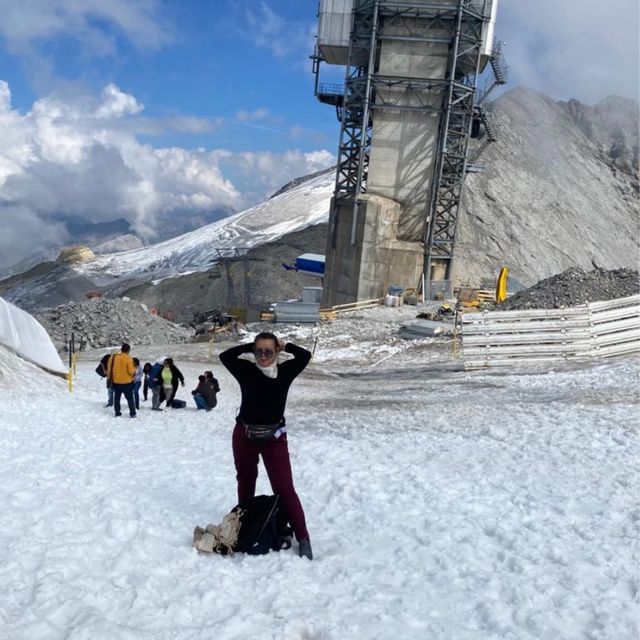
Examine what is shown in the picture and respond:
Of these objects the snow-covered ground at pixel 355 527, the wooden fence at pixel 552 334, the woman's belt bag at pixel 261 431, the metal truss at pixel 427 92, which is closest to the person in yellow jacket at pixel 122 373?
the snow-covered ground at pixel 355 527

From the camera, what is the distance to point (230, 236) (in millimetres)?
106125

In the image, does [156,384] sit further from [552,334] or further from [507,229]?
[507,229]

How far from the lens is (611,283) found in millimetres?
26938

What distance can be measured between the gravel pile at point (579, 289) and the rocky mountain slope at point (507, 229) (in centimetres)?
3232

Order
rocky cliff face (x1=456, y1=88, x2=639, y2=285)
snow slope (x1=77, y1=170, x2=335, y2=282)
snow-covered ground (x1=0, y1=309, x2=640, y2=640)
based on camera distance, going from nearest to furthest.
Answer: snow-covered ground (x1=0, y1=309, x2=640, y2=640), rocky cliff face (x1=456, y1=88, x2=639, y2=285), snow slope (x1=77, y1=170, x2=335, y2=282)

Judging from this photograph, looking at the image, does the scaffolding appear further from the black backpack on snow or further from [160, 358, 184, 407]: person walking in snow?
the black backpack on snow

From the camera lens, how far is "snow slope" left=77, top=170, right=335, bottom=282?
98938 mm

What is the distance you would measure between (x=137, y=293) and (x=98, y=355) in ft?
159

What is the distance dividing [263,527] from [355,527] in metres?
1.21

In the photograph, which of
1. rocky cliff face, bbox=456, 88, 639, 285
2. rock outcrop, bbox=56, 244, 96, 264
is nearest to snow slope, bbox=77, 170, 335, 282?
rock outcrop, bbox=56, 244, 96, 264

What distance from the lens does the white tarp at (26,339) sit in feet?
55.4

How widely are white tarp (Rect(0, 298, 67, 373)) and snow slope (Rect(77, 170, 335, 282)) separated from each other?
72.0 m

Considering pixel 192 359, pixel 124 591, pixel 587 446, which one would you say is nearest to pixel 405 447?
pixel 587 446

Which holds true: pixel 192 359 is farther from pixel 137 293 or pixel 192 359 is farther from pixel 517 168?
pixel 517 168
